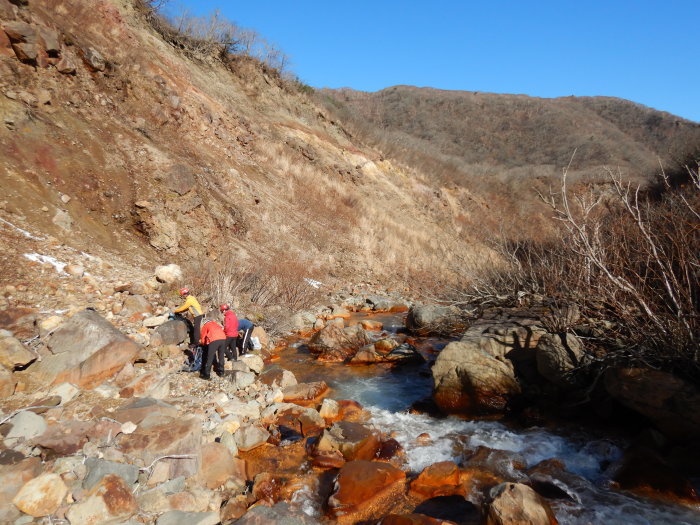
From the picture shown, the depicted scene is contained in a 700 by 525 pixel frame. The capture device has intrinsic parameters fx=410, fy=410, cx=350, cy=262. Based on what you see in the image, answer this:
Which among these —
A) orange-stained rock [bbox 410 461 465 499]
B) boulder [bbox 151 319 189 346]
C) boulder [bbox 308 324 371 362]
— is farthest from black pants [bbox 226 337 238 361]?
orange-stained rock [bbox 410 461 465 499]

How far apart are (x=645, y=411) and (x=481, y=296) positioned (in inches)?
187

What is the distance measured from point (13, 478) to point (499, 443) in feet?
16.7

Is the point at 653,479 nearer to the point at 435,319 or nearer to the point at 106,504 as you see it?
the point at 106,504

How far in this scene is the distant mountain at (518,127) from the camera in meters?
43.6

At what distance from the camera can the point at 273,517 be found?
3.66 metres

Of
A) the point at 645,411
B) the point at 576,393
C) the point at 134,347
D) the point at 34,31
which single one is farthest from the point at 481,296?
the point at 34,31

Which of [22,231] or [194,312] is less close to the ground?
[22,231]

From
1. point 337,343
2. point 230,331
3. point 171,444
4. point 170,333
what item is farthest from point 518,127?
point 171,444

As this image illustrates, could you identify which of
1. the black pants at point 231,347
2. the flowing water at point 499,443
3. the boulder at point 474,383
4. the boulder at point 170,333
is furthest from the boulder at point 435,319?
the boulder at point 170,333

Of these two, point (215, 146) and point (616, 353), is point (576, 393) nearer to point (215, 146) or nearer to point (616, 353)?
point (616, 353)

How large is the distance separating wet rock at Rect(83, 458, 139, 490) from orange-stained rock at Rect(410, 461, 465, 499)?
281 cm

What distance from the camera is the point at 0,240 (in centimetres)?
738

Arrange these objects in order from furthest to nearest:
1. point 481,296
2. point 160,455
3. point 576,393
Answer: point 481,296 → point 576,393 → point 160,455

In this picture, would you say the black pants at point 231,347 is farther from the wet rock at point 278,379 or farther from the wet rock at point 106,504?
the wet rock at point 106,504
